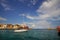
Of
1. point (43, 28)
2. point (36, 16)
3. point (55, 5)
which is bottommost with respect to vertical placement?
point (43, 28)

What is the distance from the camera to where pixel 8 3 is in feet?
10.2

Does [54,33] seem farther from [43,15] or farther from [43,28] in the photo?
[43,15]

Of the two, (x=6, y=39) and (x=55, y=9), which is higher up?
(x=55, y=9)

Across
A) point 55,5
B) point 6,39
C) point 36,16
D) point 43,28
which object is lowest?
point 6,39

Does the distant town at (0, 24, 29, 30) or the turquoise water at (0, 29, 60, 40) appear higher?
the distant town at (0, 24, 29, 30)

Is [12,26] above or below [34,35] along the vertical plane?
above

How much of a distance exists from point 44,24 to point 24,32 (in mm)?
590

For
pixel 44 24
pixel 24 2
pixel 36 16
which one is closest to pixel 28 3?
pixel 24 2

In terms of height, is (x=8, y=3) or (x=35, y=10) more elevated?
(x=8, y=3)

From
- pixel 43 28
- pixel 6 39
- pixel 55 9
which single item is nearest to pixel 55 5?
pixel 55 9

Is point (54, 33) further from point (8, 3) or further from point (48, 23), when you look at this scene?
point (8, 3)

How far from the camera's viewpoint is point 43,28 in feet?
10.2

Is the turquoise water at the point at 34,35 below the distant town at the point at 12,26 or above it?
below

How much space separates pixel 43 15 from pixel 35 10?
0.86 ft
